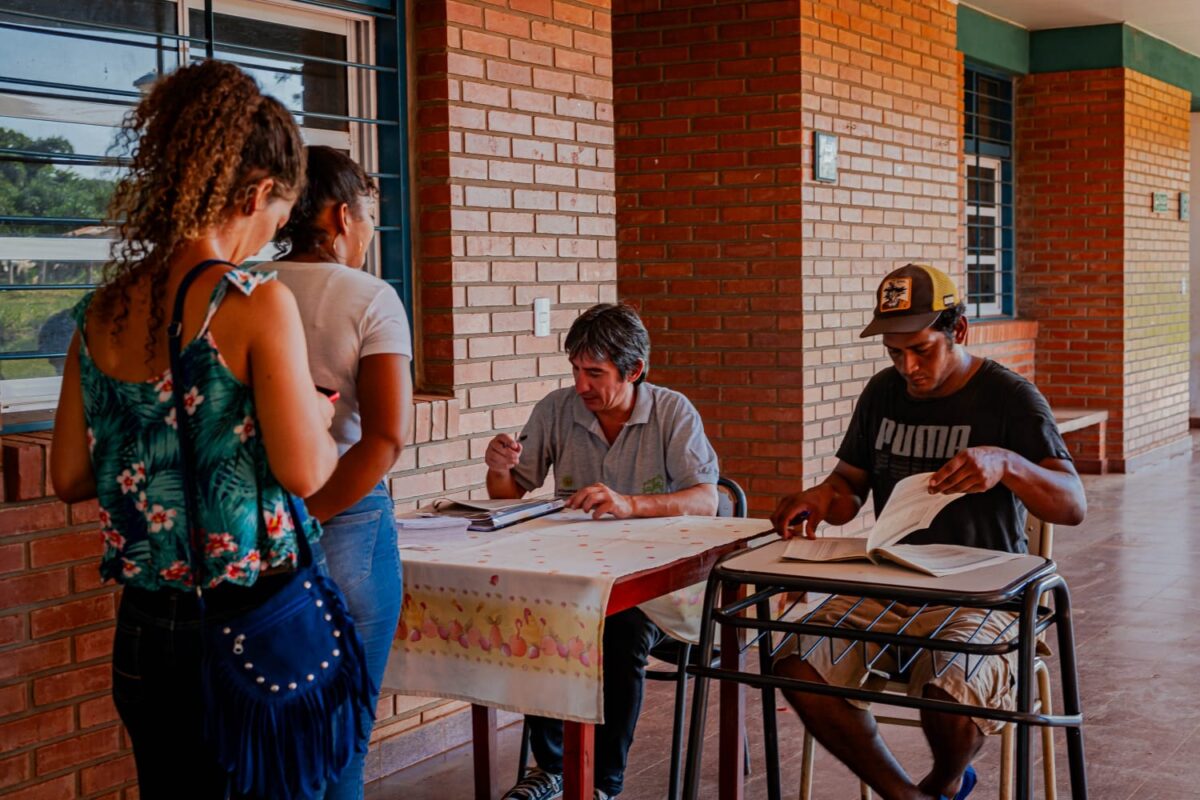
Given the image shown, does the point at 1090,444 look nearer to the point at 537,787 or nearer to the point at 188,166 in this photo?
the point at 537,787

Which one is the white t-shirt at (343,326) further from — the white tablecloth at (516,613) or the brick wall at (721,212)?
the brick wall at (721,212)

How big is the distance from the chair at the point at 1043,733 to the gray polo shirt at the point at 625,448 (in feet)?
2.51

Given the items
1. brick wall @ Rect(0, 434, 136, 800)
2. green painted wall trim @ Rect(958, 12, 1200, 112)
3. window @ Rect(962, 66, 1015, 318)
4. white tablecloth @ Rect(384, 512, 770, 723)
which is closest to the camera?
white tablecloth @ Rect(384, 512, 770, 723)

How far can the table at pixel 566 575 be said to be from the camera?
275 centimetres

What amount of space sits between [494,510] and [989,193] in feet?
26.8

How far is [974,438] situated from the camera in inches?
129

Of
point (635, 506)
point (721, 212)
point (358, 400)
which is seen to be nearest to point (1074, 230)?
point (721, 212)

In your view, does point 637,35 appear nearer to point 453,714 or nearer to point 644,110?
point 644,110

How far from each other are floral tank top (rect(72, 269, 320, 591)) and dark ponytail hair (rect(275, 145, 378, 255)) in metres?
0.55

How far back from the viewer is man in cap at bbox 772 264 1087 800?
2977 millimetres

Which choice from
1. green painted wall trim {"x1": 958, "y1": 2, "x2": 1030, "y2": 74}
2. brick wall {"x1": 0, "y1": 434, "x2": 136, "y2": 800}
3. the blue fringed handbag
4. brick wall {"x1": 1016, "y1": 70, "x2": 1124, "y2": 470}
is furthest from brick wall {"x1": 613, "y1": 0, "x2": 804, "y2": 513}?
brick wall {"x1": 1016, "y1": 70, "x2": 1124, "y2": 470}

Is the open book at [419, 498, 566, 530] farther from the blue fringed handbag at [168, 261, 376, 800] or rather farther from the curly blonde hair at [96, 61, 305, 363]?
the curly blonde hair at [96, 61, 305, 363]

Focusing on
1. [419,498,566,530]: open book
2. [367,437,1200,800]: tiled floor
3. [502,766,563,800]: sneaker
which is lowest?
[367,437,1200,800]: tiled floor

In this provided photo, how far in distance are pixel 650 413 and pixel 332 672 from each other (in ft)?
5.75
